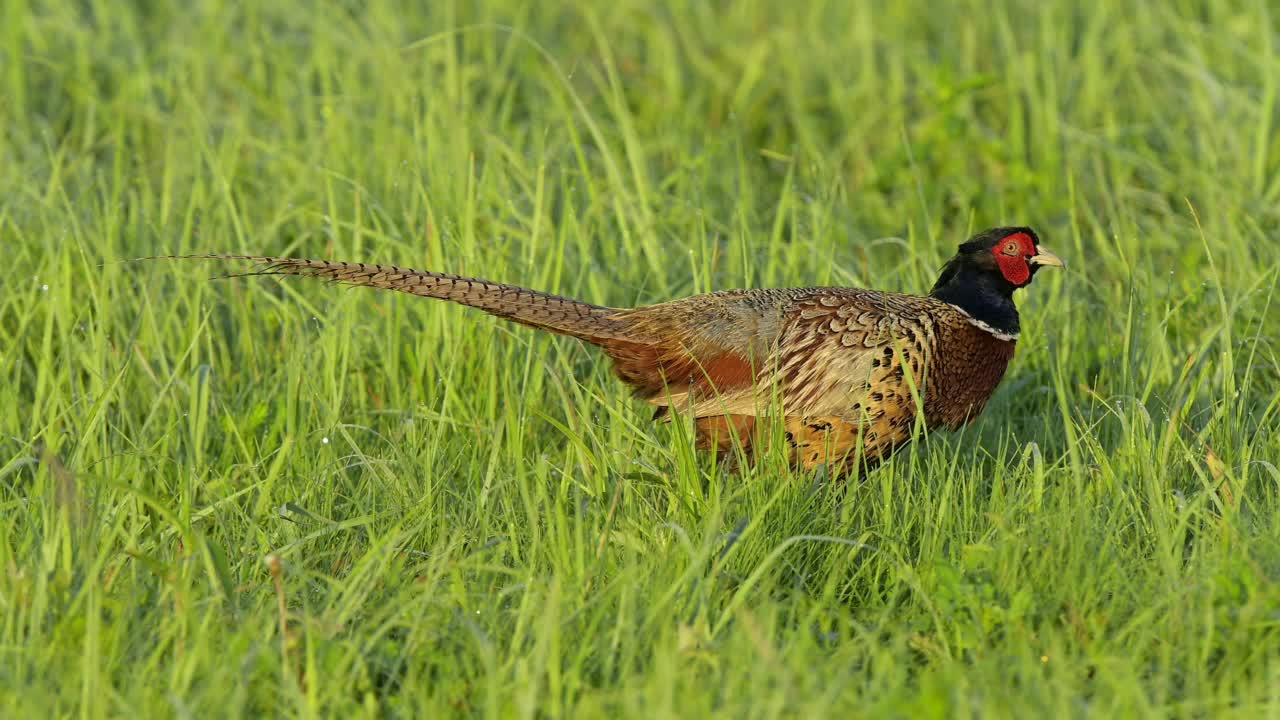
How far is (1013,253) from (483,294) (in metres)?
1.42

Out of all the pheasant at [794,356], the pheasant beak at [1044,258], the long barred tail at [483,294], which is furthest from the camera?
the pheasant beak at [1044,258]

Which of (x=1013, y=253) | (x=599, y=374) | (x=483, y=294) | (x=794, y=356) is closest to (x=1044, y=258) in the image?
(x=1013, y=253)

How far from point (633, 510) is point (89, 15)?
162 inches

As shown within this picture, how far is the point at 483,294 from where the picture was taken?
145 inches

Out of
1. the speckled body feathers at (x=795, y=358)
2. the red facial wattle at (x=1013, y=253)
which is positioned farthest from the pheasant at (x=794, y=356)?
the red facial wattle at (x=1013, y=253)

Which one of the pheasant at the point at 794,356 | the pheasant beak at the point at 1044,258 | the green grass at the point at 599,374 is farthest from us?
the pheasant beak at the point at 1044,258

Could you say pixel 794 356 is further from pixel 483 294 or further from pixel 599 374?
pixel 483 294

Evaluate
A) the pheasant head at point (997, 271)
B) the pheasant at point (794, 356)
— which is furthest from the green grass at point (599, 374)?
the pheasant head at point (997, 271)

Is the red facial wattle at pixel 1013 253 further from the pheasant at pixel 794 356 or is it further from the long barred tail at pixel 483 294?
the long barred tail at pixel 483 294

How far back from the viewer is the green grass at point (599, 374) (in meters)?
2.71

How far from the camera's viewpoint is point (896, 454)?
390 centimetres

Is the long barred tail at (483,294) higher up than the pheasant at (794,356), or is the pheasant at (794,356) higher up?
the long barred tail at (483,294)

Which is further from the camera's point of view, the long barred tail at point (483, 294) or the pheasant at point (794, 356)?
the pheasant at point (794, 356)

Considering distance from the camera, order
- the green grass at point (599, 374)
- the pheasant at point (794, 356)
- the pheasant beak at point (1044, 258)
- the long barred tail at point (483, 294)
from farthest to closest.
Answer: the pheasant beak at point (1044, 258)
the pheasant at point (794, 356)
the long barred tail at point (483, 294)
the green grass at point (599, 374)
